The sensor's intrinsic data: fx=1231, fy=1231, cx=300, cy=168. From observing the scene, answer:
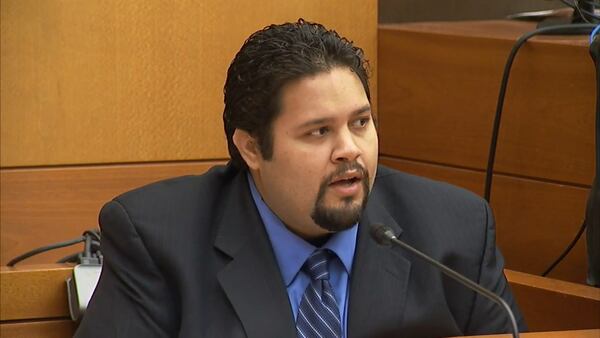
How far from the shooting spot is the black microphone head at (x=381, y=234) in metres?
1.35

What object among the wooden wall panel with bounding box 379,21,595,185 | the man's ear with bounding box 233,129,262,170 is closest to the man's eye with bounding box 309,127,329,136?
the man's ear with bounding box 233,129,262,170

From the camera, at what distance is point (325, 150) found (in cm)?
147

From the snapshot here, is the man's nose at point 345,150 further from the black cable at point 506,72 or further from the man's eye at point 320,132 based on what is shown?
the black cable at point 506,72

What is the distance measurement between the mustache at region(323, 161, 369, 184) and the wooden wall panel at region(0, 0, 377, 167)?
3.00 ft

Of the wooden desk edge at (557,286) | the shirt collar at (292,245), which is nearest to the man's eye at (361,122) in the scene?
the shirt collar at (292,245)

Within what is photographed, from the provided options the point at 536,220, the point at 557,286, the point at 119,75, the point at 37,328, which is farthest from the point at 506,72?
the point at 37,328

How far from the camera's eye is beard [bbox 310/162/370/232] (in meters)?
1.46

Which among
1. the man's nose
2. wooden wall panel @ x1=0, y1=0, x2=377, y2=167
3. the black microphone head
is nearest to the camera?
the black microphone head

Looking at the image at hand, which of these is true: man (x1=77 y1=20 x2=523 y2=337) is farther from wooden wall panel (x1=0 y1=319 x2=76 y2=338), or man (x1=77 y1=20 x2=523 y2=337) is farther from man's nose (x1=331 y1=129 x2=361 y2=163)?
wooden wall panel (x1=0 y1=319 x2=76 y2=338)

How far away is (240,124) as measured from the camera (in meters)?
1.57

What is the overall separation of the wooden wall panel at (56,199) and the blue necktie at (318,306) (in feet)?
2.71

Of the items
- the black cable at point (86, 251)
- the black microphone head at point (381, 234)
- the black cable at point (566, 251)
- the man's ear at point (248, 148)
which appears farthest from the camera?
the black cable at point (566, 251)

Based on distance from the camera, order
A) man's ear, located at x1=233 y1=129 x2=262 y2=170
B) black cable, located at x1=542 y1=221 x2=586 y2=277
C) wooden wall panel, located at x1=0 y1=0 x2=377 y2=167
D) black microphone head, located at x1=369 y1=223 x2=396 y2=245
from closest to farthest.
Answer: black microphone head, located at x1=369 y1=223 x2=396 y2=245, man's ear, located at x1=233 y1=129 x2=262 y2=170, black cable, located at x1=542 y1=221 x2=586 y2=277, wooden wall panel, located at x1=0 y1=0 x2=377 y2=167

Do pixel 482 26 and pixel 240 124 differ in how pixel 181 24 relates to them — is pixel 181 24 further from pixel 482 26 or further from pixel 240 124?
pixel 240 124
